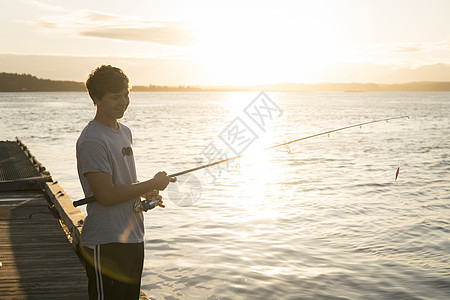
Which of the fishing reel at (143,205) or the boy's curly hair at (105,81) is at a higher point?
the boy's curly hair at (105,81)

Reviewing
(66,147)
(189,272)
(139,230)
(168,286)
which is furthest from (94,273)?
(66,147)

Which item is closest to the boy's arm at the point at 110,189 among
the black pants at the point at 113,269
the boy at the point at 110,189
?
the boy at the point at 110,189

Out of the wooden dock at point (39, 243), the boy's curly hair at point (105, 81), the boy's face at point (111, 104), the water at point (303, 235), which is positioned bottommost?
the water at point (303, 235)

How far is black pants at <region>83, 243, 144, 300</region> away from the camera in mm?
3145

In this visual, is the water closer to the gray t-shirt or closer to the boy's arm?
the gray t-shirt

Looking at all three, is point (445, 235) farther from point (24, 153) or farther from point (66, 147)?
point (66, 147)

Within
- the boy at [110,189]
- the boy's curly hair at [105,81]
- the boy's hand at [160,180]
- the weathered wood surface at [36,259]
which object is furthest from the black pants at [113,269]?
the weathered wood surface at [36,259]

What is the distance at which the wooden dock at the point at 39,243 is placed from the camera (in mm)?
5504

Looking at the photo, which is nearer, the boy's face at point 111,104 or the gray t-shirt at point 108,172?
the gray t-shirt at point 108,172

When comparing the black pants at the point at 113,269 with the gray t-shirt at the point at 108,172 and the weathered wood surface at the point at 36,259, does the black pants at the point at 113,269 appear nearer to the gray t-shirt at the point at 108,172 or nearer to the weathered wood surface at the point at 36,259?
the gray t-shirt at the point at 108,172

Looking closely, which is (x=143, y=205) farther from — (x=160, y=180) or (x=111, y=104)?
(x=111, y=104)

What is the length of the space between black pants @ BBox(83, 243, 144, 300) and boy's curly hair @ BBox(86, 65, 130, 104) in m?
1.04

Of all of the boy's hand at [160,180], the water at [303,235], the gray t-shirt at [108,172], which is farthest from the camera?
the water at [303,235]

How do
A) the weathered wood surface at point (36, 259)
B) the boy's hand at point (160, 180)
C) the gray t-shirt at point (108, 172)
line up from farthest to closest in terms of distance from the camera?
the weathered wood surface at point (36, 259), the boy's hand at point (160, 180), the gray t-shirt at point (108, 172)
